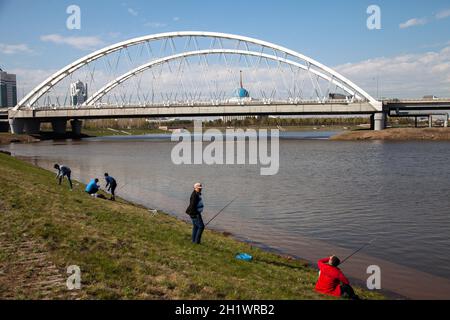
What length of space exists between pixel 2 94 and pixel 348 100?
454 ft

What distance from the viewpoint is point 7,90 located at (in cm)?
16800

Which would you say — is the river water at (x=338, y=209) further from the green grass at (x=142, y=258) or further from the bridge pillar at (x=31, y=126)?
the bridge pillar at (x=31, y=126)

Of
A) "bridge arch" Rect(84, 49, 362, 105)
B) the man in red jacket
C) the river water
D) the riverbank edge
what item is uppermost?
"bridge arch" Rect(84, 49, 362, 105)

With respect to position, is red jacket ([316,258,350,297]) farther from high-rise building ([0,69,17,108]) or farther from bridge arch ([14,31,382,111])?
high-rise building ([0,69,17,108])

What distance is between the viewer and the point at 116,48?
84.5 metres

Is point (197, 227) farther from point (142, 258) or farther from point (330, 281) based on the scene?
point (330, 281)

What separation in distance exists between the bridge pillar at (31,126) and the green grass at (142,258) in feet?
298

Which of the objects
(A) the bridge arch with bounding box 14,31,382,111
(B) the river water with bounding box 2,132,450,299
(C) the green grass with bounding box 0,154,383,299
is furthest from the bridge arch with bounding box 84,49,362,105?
(C) the green grass with bounding box 0,154,383,299

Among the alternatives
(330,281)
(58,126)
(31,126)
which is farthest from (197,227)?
(58,126)

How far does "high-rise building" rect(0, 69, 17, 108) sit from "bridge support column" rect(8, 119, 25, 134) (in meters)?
73.7

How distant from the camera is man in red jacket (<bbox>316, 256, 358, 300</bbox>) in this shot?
7660mm

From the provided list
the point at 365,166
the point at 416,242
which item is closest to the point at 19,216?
the point at 416,242

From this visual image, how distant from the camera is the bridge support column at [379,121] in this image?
78.2 metres

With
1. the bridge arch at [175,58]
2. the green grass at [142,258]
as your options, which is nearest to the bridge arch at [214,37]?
the bridge arch at [175,58]
